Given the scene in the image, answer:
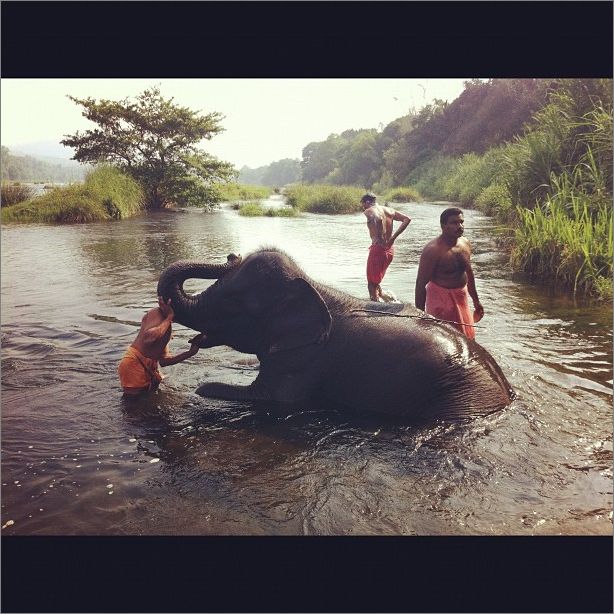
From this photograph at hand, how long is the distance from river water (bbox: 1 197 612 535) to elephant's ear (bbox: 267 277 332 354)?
1.73 feet

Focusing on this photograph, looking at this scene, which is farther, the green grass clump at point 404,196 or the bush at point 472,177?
the green grass clump at point 404,196

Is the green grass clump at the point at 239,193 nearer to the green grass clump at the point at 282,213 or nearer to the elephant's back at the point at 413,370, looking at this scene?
the green grass clump at the point at 282,213

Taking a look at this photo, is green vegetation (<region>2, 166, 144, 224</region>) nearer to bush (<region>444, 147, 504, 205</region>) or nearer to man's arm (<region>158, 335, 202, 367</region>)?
bush (<region>444, 147, 504, 205</region>)

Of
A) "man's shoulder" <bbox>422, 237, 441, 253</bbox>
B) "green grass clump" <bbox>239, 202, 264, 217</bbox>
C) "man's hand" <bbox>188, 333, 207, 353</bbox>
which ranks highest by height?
"green grass clump" <bbox>239, 202, 264, 217</bbox>

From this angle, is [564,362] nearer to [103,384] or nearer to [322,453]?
[322,453]

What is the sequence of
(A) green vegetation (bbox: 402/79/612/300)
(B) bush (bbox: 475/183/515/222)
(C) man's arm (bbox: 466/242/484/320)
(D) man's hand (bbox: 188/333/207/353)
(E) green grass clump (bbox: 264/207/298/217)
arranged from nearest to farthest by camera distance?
(D) man's hand (bbox: 188/333/207/353)
(C) man's arm (bbox: 466/242/484/320)
(A) green vegetation (bbox: 402/79/612/300)
(B) bush (bbox: 475/183/515/222)
(E) green grass clump (bbox: 264/207/298/217)

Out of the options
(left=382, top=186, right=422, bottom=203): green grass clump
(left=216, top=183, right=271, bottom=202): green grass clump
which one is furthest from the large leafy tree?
(left=382, top=186, right=422, bottom=203): green grass clump

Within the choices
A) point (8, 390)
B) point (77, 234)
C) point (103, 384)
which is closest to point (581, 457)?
point (103, 384)

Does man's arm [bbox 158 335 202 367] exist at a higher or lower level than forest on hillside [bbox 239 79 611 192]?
lower

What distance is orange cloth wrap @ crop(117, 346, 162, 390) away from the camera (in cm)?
450

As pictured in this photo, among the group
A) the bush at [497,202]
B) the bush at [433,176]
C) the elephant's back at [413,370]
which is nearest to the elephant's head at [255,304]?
the elephant's back at [413,370]

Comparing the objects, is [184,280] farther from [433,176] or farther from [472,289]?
[433,176]

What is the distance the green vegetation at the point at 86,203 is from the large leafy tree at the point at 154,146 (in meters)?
2.59

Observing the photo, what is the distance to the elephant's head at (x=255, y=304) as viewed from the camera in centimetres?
425
